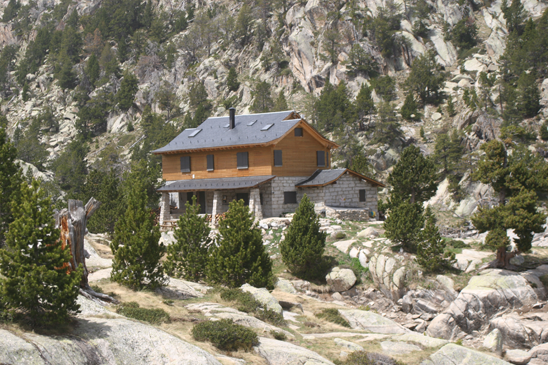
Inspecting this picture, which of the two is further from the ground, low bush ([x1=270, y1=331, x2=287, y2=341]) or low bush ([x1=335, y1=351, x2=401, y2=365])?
low bush ([x1=270, y1=331, x2=287, y2=341])

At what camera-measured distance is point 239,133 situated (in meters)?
41.5

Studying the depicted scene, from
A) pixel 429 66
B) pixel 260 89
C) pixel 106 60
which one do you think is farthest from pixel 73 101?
pixel 429 66

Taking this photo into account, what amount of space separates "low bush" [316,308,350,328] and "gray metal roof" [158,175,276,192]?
50.3 feet

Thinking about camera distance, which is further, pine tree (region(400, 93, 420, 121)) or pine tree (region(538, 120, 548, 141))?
pine tree (region(400, 93, 420, 121))

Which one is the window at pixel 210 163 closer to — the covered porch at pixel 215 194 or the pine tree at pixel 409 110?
the covered porch at pixel 215 194

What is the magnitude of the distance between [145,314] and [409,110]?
207 feet

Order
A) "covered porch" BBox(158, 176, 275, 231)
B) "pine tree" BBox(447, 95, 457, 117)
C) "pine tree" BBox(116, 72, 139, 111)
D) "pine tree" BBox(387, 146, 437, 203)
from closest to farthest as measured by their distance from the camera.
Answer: "pine tree" BBox(387, 146, 437, 203)
"covered porch" BBox(158, 176, 275, 231)
"pine tree" BBox(447, 95, 457, 117)
"pine tree" BBox(116, 72, 139, 111)

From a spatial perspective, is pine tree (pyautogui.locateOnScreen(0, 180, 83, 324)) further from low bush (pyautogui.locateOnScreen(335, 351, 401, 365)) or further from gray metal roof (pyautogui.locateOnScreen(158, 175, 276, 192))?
gray metal roof (pyautogui.locateOnScreen(158, 175, 276, 192))

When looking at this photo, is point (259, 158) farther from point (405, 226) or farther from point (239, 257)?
point (239, 257)

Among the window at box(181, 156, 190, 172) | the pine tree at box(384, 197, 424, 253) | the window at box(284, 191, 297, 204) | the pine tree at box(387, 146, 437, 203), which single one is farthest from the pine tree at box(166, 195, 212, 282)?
the window at box(181, 156, 190, 172)

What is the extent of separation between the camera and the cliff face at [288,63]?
7411 cm

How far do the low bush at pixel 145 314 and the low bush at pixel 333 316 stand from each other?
841 cm

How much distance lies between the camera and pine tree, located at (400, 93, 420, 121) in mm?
71125

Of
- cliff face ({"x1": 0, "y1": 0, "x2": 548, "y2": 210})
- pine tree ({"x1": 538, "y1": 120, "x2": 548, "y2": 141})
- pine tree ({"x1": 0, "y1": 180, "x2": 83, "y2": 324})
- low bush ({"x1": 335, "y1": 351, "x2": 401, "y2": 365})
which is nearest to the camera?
pine tree ({"x1": 0, "y1": 180, "x2": 83, "y2": 324})
